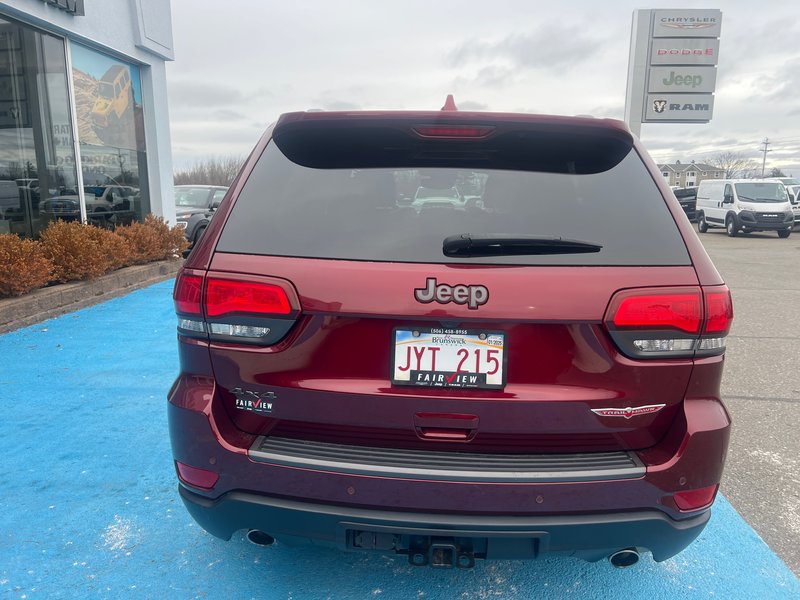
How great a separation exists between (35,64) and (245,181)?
8504 mm

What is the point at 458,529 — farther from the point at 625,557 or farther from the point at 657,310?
the point at 657,310

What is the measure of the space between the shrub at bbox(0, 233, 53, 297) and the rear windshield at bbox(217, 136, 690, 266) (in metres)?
5.27

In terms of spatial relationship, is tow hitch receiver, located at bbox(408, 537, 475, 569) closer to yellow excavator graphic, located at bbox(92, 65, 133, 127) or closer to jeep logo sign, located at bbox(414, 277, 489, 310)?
jeep logo sign, located at bbox(414, 277, 489, 310)

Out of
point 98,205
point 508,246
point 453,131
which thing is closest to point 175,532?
point 508,246

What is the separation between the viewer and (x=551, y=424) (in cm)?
175

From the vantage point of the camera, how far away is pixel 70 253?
715 cm

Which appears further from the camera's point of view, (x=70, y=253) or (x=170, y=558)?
(x=70, y=253)

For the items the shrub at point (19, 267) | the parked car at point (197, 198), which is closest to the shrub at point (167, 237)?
the shrub at point (19, 267)

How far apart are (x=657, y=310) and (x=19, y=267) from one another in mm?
6387

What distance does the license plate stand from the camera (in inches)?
68.1

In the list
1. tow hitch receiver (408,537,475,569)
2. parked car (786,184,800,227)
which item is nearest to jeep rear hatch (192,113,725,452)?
tow hitch receiver (408,537,475,569)

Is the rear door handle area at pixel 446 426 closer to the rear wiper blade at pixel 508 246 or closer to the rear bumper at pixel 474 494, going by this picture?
the rear bumper at pixel 474 494

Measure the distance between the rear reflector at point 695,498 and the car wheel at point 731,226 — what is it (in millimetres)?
24157

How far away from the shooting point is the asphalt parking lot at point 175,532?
2.32m
